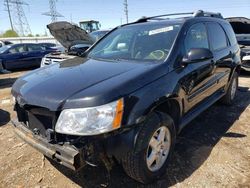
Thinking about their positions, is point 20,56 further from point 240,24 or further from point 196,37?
point 196,37

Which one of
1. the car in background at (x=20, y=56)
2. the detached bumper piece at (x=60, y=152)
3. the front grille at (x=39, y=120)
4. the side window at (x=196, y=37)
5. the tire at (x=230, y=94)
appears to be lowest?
the car in background at (x=20, y=56)

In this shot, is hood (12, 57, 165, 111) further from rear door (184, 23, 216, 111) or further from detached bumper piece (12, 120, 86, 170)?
rear door (184, 23, 216, 111)

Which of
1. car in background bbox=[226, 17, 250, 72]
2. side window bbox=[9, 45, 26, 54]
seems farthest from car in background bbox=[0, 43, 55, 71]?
car in background bbox=[226, 17, 250, 72]

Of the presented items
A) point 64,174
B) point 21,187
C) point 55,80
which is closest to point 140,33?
point 55,80

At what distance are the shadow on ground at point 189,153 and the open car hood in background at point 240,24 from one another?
14.7 feet

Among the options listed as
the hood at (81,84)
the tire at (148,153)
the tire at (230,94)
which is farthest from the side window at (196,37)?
the tire at (230,94)

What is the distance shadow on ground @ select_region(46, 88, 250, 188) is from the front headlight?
943 mm

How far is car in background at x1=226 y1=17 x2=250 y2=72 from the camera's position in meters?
8.16

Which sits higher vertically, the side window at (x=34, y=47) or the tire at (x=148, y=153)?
the tire at (x=148, y=153)

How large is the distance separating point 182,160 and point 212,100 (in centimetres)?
145

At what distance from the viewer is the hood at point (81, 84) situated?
7.82 ft

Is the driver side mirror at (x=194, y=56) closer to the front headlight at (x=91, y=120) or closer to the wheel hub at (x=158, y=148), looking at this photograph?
the wheel hub at (x=158, y=148)

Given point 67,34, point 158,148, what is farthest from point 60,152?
point 67,34

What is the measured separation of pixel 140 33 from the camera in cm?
388
